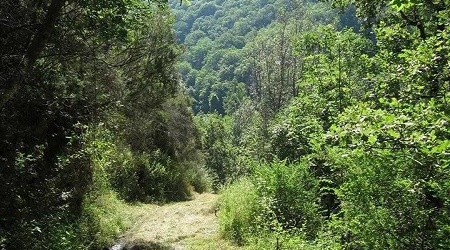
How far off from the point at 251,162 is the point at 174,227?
127 inches

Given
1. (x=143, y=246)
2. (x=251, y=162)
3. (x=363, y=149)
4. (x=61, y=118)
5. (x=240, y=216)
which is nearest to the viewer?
(x=363, y=149)

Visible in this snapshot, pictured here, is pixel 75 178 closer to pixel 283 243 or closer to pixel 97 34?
pixel 97 34

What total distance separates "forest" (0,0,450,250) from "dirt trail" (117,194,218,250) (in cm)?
47

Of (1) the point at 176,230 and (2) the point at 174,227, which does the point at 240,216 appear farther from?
(2) the point at 174,227

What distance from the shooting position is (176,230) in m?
11.3

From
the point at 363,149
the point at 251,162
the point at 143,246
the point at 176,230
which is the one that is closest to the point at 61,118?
the point at 143,246

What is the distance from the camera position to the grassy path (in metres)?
9.84

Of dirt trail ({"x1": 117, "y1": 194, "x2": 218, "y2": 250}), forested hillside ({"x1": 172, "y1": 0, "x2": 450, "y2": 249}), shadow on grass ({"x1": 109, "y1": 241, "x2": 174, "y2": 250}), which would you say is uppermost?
forested hillside ({"x1": 172, "y1": 0, "x2": 450, "y2": 249})

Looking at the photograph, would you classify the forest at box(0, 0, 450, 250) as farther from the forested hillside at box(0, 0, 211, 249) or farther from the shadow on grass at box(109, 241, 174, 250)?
the shadow on grass at box(109, 241, 174, 250)

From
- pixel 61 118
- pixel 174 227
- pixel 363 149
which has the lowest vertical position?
pixel 174 227

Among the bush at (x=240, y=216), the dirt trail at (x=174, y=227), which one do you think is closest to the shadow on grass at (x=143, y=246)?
the dirt trail at (x=174, y=227)

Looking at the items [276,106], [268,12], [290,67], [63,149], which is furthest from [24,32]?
[268,12]

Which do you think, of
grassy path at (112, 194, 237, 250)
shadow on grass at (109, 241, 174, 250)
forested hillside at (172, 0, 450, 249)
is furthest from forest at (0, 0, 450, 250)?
shadow on grass at (109, 241, 174, 250)

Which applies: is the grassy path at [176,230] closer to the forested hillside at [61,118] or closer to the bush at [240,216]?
the bush at [240,216]
